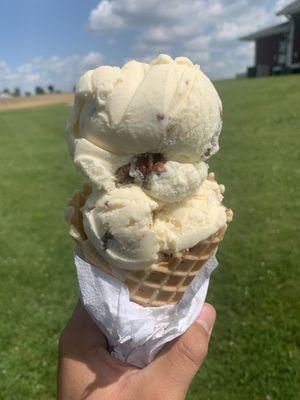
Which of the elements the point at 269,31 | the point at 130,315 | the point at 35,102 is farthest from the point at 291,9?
the point at 130,315

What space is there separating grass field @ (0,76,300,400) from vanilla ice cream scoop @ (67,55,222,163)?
8.95ft

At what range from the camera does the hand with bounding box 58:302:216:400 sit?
2.15 meters

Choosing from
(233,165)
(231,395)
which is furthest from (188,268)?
(233,165)

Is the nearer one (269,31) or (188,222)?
(188,222)

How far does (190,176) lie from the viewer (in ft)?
6.91

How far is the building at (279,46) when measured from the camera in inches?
1291

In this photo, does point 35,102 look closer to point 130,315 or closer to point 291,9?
point 291,9

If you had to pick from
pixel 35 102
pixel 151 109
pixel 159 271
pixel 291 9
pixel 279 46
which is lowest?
pixel 35 102

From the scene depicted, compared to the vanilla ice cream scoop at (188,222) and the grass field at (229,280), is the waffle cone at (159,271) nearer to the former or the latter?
the vanilla ice cream scoop at (188,222)

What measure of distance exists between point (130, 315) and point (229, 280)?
3.43 meters

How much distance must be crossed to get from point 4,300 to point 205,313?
3596 millimetres

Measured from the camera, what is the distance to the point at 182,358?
2.24 metres

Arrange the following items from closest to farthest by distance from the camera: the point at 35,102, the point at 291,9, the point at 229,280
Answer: the point at 229,280 → the point at 291,9 → the point at 35,102

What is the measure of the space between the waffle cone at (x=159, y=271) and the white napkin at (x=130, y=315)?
4 cm
